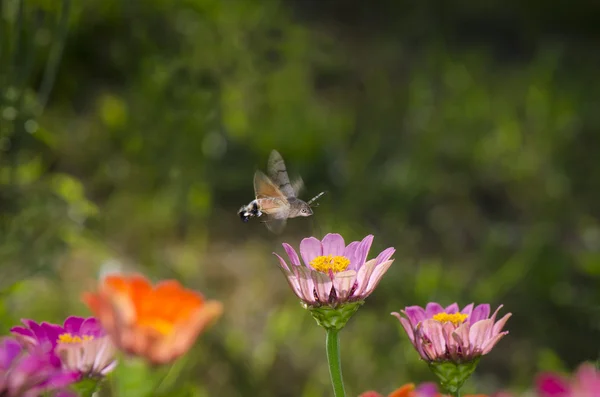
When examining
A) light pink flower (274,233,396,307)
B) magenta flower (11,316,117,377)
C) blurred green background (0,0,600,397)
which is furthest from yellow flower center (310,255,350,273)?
blurred green background (0,0,600,397)

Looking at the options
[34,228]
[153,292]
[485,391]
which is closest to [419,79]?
[485,391]

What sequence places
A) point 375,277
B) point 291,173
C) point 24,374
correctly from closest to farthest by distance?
point 24,374
point 375,277
point 291,173

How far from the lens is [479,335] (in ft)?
1.22

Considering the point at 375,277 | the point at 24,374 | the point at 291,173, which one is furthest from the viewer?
the point at 291,173

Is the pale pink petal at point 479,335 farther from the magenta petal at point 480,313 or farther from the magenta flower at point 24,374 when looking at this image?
the magenta flower at point 24,374

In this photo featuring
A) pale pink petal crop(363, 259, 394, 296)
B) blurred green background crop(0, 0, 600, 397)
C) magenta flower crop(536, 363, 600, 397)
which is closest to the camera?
magenta flower crop(536, 363, 600, 397)

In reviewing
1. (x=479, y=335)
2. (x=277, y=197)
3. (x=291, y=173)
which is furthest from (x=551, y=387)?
(x=291, y=173)

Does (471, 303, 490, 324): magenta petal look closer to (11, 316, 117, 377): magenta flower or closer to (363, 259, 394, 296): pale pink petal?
(363, 259, 394, 296): pale pink petal

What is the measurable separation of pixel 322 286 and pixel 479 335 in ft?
0.26

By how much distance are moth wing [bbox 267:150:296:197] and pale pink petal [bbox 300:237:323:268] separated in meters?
0.05

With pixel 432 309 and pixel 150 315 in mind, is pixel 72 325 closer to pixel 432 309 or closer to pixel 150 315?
pixel 150 315

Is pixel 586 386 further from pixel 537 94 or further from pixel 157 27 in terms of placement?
pixel 537 94

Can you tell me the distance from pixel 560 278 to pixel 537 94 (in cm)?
68

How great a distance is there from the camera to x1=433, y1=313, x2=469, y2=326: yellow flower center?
0.39 meters
